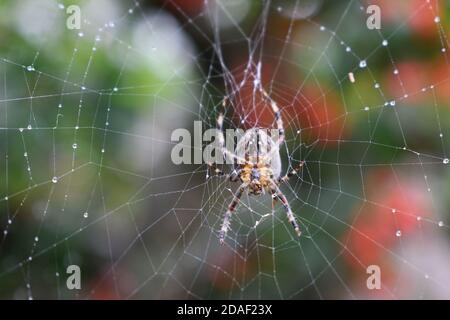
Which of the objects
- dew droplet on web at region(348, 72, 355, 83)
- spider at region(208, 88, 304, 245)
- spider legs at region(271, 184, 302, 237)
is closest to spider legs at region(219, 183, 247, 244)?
spider at region(208, 88, 304, 245)

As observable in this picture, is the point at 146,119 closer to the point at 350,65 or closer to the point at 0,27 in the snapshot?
the point at 0,27

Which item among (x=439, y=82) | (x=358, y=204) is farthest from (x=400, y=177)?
(x=439, y=82)

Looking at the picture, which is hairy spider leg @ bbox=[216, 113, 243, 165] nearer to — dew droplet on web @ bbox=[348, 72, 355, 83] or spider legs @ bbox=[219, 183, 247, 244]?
spider legs @ bbox=[219, 183, 247, 244]

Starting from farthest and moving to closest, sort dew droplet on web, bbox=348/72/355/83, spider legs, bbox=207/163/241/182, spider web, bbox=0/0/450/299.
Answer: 1. spider legs, bbox=207/163/241/182
2. dew droplet on web, bbox=348/72/355/83
3. spider web, bbox=0/0/450/299

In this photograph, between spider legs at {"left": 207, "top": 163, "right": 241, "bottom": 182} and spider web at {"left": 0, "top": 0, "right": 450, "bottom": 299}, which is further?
spider legs at {"left": 207, "top": 163, "right": 241, "bottom": 182}

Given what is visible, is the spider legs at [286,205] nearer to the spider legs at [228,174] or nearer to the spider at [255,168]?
the spider at [255,168]

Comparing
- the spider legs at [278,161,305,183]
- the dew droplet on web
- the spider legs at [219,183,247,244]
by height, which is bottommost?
the spider legs at [219,183,247,244]

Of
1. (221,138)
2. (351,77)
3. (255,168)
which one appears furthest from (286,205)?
(351,77)

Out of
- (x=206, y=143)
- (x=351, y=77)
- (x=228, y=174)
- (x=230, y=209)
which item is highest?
(x=351, y=77)

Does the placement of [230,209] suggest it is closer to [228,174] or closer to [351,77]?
[228,174]
